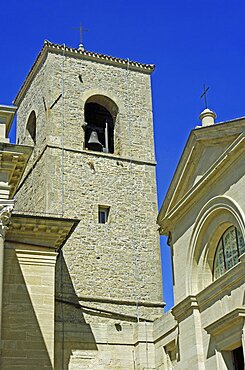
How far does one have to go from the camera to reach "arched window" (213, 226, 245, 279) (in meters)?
14.9

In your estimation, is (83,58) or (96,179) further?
(83,58)

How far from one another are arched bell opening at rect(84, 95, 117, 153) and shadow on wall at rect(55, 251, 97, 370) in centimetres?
465

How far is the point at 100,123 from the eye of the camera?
26.0 m

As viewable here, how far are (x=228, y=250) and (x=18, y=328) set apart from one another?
494 centimetres

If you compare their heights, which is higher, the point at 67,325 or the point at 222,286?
the point at 67,325

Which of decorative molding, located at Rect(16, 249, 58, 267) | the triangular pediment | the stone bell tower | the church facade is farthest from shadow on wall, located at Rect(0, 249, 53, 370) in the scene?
the triangular pediment

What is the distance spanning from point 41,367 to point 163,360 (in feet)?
13.4

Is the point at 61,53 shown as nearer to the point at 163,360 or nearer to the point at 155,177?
the point at 155,177

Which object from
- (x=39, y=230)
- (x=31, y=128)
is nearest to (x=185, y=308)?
(x=39, y=230)

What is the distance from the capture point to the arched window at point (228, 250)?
14945 millimetres

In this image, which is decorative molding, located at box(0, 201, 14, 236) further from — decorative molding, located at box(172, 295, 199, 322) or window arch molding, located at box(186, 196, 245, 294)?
decorative molding, located at box(172, 295, 199, 322)

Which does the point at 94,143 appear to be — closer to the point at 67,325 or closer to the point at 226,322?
the point at 67,325

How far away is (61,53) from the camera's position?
25.1 m

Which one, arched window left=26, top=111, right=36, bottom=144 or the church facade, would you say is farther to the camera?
arched window left=26, top=111, right=36, bottom=144
